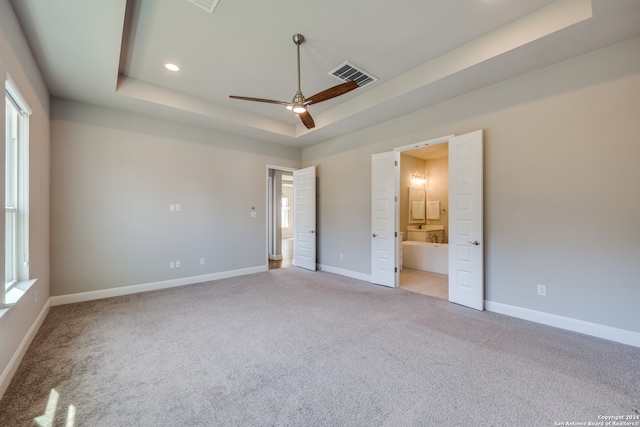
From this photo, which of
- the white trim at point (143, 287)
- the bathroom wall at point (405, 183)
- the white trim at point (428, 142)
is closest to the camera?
the white trim at point (143, 287)

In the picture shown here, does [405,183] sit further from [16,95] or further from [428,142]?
[16,95]

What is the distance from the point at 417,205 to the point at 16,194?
7.25 m

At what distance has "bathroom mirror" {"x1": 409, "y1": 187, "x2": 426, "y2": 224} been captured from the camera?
22.8 ft

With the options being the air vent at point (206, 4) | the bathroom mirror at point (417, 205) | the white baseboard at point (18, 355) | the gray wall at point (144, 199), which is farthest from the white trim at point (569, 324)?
the white baseboard at point (18, 355)

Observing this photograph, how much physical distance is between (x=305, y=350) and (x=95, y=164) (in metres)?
4.10

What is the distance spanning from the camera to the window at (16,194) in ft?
8.00

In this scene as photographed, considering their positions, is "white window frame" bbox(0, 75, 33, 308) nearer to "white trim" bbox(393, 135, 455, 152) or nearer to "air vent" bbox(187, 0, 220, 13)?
"air vent" bbox(187, 0, 220, 13)

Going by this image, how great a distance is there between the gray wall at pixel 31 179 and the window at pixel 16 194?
8cm

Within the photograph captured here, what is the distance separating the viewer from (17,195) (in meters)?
2.60

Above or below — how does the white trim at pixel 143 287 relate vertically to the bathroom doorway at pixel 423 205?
below

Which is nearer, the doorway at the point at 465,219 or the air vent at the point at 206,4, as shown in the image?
the air vent at the point at 206,4

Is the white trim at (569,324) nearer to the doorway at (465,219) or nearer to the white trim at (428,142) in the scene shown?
the doorway at (465,219)

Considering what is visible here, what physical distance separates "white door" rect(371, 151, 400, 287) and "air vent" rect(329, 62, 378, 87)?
1.28 m

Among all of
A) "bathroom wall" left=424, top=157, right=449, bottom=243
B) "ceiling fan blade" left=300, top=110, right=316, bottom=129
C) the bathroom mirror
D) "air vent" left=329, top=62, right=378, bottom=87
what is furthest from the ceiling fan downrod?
"bathroom wall" left=424, top=157, right=449, bottom=243
